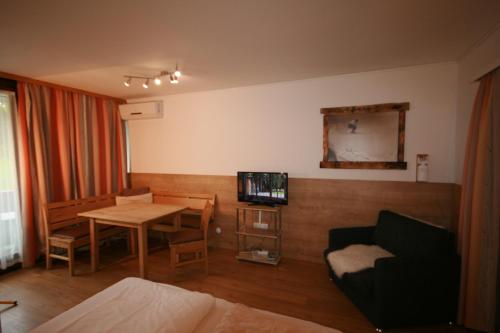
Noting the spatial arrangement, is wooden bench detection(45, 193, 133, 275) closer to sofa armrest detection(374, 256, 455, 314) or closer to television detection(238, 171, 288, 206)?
television detection(238, 171, 288, 206)

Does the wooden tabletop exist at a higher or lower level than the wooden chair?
higher

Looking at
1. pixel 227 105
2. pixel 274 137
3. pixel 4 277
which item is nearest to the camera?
pixel 4 277

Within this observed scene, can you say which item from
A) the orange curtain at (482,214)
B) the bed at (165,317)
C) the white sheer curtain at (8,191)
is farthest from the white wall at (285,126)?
the bed at (165,317)

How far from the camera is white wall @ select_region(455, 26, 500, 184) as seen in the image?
205cm

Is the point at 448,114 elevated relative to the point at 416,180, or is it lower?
elevated

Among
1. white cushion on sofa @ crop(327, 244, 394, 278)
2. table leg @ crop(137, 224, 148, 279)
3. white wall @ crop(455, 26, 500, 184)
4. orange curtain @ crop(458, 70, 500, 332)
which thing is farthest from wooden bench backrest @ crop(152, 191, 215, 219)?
white wall @ crop(455, 26, 500, 184)

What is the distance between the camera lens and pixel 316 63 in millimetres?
2830

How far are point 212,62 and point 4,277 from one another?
3.80 metres

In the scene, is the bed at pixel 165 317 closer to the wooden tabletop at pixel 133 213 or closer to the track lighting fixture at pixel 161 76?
the wooden tabletop at pixel 133 213

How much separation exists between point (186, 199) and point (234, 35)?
2.82 m

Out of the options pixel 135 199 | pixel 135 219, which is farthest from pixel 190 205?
pixel 135 219

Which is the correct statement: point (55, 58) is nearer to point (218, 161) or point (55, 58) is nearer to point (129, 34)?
point (129, 34)

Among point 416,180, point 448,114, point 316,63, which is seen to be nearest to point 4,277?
point 316,63

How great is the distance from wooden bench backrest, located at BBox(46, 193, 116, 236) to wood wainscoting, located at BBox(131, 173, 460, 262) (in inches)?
66.2
